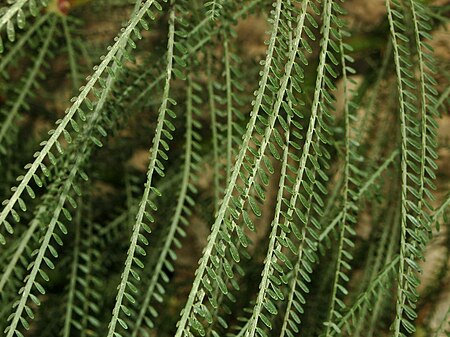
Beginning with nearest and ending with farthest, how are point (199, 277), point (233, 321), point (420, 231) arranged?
point (199, 277)
point (420, 231)
point (233, 321)

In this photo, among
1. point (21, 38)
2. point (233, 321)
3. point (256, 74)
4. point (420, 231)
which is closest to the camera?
point (420, 231)

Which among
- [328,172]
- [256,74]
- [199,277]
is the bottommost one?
[199,277]

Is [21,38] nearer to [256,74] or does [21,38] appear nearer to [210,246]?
[256,74]

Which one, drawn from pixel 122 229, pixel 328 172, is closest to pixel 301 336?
pixel 328 172

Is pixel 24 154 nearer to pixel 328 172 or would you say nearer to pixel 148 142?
pixel 148 142

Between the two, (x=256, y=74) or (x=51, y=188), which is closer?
(x=51, y=188)

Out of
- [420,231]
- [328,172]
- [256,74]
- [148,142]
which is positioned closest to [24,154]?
[148,142]

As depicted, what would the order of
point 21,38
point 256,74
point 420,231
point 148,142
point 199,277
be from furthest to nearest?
point 148,142 → point 256,74 → point 21,38 → point 420,231 → point 199,277

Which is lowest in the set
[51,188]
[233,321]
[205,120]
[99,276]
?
[51,188]

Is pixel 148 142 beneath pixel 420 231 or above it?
above

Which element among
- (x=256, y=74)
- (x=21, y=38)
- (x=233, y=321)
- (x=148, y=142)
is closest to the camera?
(x=21, y=38)
